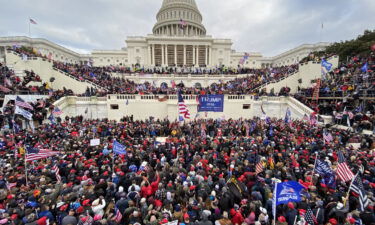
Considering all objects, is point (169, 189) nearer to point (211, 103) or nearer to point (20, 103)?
point (211, 103)

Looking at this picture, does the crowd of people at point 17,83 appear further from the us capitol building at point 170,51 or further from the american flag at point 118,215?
the us capitol building at point 170,51

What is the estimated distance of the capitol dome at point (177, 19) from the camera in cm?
7931

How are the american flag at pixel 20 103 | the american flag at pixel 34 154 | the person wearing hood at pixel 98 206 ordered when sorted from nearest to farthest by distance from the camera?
the person wearing hood at pixel 98 206
the american flag at pixel 34 154
the american flag at pixel 20 103

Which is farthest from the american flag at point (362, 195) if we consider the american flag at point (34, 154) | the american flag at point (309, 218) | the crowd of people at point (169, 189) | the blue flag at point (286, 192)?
the american flag at point (34, 154)

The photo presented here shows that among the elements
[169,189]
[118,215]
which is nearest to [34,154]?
[118,215]

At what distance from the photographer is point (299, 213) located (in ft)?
16.5

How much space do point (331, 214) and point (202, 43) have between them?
207 ft

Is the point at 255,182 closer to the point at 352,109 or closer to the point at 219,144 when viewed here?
the point at 219,144

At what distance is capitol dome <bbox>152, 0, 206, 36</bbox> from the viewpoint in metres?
79.3

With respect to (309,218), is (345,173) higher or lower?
higher

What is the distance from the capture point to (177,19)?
79.1 metres

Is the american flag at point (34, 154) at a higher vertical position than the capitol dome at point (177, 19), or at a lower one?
lower

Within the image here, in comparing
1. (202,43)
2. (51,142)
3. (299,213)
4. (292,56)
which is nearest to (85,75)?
(51,142)

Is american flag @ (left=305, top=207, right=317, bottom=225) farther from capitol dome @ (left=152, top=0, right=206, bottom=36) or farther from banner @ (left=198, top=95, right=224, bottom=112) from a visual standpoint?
capitol dome @ (left=152, top=0, right=206, bottom=36)
